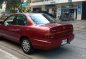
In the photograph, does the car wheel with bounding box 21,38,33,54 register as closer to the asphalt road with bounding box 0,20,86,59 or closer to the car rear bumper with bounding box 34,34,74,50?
the asphalt road with bounding box 0,20,86,59

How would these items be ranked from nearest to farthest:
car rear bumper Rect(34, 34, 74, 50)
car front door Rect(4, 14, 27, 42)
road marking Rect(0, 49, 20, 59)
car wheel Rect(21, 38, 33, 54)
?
1. car rear bumper Rect(34, 34, 74, 50)
2. road marking Rect(0, 49, 20, 59)
3. car wheel Rect(21, 38, 33, 54)
4. car front door Rect(4, 14, 27, 42)

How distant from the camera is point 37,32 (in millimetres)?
6777

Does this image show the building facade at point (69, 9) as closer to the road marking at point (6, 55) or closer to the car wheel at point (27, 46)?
the car wheel at point (27, 46)

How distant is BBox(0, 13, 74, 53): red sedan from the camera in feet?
21.5

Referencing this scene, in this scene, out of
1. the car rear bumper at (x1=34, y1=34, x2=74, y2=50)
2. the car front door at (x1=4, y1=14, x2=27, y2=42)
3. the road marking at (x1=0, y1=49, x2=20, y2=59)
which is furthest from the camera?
the car front door at (x1=4, y1=14, x2=27, y2=42)

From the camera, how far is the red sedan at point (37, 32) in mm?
6548

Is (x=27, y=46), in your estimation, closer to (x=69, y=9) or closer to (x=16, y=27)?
(x=16, y=27)

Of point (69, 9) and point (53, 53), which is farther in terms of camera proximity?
point (69, 9)

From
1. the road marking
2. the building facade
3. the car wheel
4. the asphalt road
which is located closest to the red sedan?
the car wheel

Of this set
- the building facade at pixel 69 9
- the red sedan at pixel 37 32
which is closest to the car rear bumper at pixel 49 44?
the red sedan at pixel 37 32

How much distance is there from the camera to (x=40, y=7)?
43.5m

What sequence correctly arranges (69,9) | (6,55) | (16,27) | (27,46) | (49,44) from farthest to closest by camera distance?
1. (69,9)
2. (16,27)
3. (27,46)
4. (6,55)
5. (49,44)

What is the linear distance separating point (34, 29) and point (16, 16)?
1.73 metres

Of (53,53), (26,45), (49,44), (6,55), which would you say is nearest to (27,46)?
(26,45)
